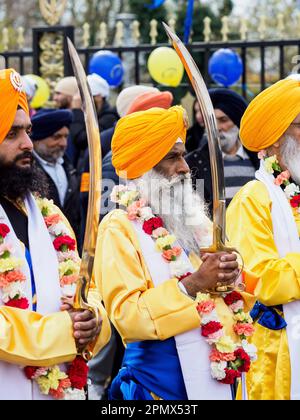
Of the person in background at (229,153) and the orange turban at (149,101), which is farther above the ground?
the orange turban at (149,101)

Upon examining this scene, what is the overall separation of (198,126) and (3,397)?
19.7 ft

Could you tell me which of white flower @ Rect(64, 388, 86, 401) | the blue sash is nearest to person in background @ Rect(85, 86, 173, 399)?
the blue sash

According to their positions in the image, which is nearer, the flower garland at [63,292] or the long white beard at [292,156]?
the flower garland at [63,292]

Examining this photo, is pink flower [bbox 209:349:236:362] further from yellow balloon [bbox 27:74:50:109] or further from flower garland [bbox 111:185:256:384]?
yellow balloon [bbox 27:74:50:109]

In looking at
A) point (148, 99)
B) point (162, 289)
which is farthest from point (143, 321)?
point (148, 99)

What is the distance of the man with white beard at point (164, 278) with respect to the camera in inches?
184

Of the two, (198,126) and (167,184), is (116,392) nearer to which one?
(167,184)

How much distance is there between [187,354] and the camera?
4.75m

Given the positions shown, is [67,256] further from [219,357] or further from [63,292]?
[219,357]

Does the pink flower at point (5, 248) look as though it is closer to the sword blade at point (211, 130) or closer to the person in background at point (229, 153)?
the sword blade at point (211, 130)

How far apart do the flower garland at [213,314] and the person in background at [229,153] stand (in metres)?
2.69

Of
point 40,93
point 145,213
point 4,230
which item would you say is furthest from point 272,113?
point 40,93

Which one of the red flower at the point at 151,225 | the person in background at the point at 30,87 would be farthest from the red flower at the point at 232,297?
the person in background at the point at 30,87

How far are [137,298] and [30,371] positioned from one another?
26.8 inches
